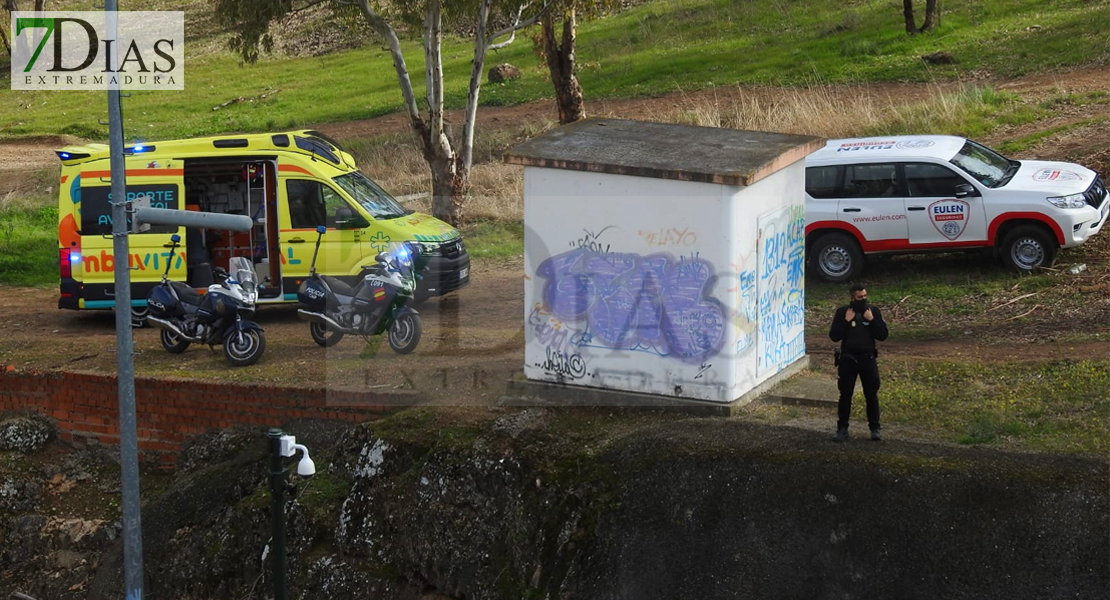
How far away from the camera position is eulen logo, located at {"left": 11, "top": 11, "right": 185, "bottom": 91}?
A: 1622 inches

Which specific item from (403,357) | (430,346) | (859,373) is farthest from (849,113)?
(859,373)

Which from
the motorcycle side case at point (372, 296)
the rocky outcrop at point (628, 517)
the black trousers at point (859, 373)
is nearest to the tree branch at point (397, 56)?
the motorcycle side case at point (372, 296)

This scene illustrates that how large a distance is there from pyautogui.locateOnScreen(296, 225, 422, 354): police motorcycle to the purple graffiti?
9.55 ft

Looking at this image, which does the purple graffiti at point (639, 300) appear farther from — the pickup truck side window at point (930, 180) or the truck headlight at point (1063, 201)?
the truck headlight at point (1063, 201)

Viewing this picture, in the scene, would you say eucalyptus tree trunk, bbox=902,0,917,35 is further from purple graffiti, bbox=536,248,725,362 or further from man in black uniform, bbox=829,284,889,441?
man in black uniform, bbox=829,284,889,441

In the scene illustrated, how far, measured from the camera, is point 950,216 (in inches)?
616

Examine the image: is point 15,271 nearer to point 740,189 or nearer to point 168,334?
point 168,334

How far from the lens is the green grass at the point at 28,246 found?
20.9 metres

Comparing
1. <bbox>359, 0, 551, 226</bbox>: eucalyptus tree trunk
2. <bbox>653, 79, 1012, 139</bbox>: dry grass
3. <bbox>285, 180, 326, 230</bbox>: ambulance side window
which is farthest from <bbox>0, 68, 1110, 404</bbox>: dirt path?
<bbox>359, 0, 551, 226</bbox>: eucalyptus tree trunk

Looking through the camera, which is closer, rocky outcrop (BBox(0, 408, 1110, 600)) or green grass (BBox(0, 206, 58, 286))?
rocky outcrop (BBox(0, 408, 1110, 600))

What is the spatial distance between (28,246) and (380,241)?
384 inches

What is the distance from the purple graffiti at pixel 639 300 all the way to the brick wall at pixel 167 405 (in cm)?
229

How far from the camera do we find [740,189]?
10.6m

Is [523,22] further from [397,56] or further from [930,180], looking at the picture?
[930,180]
